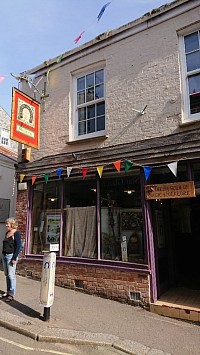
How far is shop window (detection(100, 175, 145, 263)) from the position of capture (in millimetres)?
6285

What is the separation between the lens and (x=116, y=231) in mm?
6652

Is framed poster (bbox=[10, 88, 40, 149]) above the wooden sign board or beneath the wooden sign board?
above

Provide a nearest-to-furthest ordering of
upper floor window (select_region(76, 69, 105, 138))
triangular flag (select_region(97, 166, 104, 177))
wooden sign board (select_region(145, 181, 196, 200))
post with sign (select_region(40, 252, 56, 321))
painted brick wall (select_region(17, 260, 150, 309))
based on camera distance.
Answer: post with sign (select_region(40, 252, 56, 321))
wooden sign board (select_region(145, 181, 196, 200))
painted brick wall (select_region(17, 260, 150, 309))
triangular flag (select_region(97, 166, 104, 177))
upper floor window (select_region(76, 69, 105, 138))

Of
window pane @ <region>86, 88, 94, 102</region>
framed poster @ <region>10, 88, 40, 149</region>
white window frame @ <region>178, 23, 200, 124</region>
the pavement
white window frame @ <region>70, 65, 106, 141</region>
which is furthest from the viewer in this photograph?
window pane @ <region>86, 88, 94, 102</region>

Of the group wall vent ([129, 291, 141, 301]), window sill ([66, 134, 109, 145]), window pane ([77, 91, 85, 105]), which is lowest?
wall vent ([129, 291, 141, 301])

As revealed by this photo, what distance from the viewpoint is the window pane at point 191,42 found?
20.4ft

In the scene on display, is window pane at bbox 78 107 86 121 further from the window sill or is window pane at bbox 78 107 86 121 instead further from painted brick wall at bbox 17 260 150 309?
painted brick wall at bbox 17 260 150 309

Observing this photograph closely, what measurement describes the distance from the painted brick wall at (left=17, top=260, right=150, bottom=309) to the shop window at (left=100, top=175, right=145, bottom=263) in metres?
0.36

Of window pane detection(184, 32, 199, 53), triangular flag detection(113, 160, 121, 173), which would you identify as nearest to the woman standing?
triangular flag detection(113, 160, 121, 173)

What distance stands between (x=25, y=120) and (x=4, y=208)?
181 inches

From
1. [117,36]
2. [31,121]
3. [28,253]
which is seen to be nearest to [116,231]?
[28,253]

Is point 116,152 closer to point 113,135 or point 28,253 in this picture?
point 113,135

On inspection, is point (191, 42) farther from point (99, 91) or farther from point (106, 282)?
point (106, 282)

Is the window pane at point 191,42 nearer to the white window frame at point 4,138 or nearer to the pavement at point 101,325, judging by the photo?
the pavement at point 101,325
